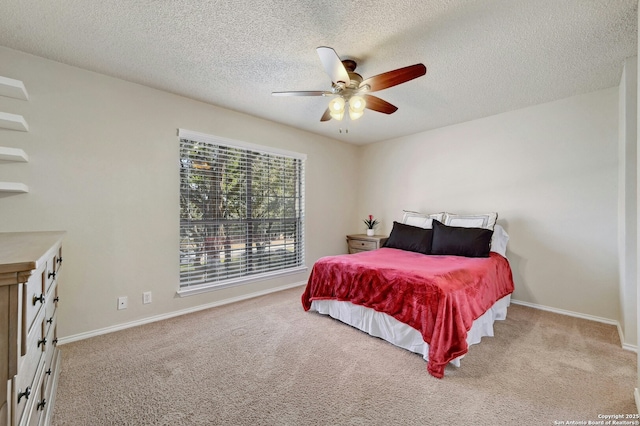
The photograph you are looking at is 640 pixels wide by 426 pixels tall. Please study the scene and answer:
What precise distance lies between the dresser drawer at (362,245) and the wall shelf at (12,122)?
4.10 m

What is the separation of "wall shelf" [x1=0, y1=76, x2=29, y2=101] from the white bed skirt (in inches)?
123

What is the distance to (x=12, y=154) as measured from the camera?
203cm

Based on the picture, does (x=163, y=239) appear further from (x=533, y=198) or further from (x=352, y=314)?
(x=533, y=198)

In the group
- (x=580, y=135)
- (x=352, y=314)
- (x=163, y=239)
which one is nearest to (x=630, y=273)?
(x=580, y=135)

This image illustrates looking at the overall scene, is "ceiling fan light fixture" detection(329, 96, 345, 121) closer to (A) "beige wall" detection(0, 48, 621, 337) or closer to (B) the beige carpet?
(A) "beige wall" detection(0, 48, 621, 337)

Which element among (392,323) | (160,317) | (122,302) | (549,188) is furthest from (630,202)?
(122,302)

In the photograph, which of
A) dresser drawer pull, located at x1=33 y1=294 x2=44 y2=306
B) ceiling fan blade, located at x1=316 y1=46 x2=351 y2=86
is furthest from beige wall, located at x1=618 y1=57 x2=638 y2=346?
dresser drawer pull, located at x1=33 y1=294 x2=44 y2=306

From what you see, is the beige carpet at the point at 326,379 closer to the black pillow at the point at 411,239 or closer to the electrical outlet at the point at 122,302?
the electrical outlet at the point at 122,302

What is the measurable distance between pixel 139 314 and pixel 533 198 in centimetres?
465

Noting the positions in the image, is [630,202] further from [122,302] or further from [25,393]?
[122,302]

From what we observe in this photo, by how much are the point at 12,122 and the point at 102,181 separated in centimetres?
70

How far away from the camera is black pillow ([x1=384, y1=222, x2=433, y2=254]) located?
3420 millimetres

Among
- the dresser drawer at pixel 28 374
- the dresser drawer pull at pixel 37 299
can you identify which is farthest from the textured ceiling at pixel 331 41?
the dresser drawer at pixel 28 374

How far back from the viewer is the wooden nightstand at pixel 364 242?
436 cm
